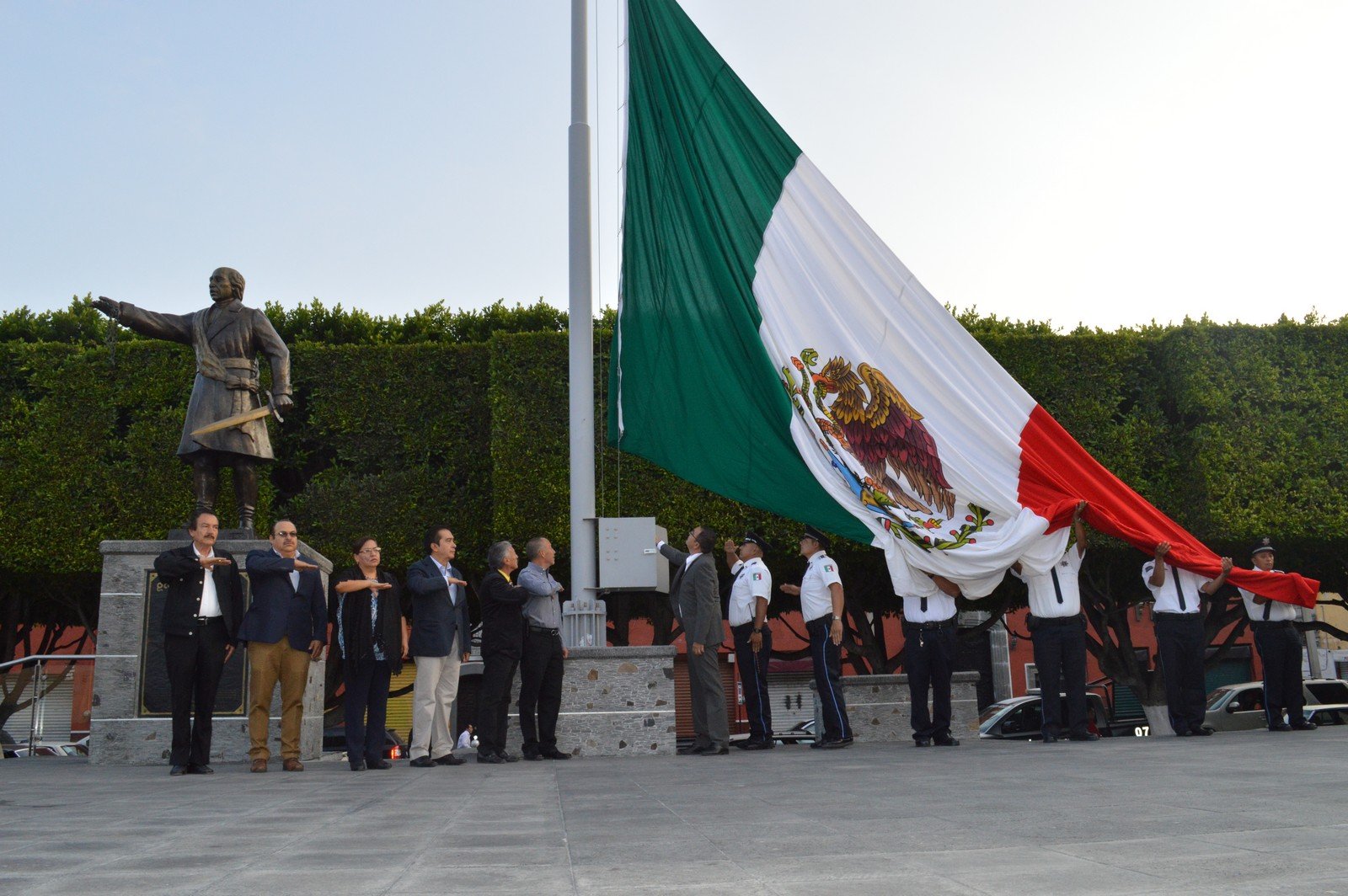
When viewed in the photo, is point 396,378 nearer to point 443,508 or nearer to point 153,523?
point 443,508

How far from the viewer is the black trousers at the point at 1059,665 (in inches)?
396

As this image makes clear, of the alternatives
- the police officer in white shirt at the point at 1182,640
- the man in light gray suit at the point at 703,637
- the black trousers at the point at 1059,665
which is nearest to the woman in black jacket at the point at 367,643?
the man in light gray suit at the point at 703,637

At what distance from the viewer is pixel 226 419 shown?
1016cm

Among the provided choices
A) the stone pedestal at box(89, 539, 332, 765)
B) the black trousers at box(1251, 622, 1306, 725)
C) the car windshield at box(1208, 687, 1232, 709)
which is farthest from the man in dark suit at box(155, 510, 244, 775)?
the car windshield at box(1208, 687, 1232, 709)

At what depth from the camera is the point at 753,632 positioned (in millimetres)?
10367

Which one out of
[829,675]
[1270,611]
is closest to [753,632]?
[829,675]

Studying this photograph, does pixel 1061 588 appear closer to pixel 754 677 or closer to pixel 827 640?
pixel 827 640

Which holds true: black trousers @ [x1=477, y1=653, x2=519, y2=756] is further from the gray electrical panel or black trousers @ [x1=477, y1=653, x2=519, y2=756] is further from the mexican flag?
the mexican flag

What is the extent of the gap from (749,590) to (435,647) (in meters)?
2.91

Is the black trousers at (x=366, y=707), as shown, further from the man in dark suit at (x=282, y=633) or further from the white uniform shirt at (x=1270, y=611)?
the white uniform shirt at (x=1270, y=611)

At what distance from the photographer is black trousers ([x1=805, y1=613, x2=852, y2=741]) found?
10344 millimetres

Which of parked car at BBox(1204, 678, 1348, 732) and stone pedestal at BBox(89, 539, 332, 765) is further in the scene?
parked car at BBox(1204, 678, 1348, 732)

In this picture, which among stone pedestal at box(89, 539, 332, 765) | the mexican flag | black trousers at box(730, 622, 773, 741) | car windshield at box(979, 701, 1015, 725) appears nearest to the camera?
the mexican flag

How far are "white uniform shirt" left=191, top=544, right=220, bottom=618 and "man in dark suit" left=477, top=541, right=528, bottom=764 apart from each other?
6.57 feet
